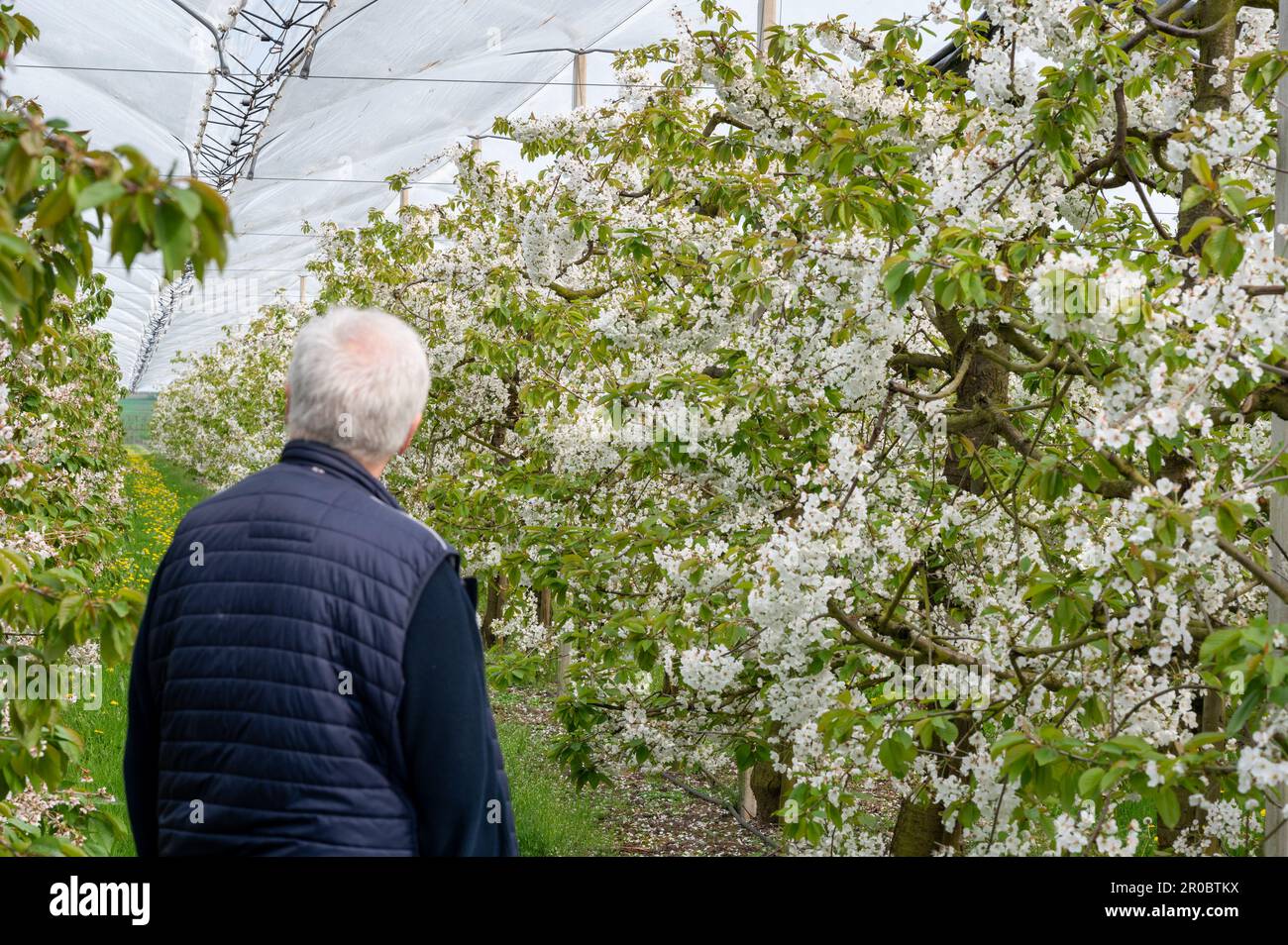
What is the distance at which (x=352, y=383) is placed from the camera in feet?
6.04

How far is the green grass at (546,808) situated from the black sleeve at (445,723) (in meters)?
3.47

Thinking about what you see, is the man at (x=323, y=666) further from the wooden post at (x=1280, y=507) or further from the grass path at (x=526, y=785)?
the grass path at (x=526, y=785)

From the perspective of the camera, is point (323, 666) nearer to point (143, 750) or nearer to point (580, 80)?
point (143, 750)

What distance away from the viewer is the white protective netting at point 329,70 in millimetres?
7676

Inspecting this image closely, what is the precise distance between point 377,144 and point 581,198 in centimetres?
565

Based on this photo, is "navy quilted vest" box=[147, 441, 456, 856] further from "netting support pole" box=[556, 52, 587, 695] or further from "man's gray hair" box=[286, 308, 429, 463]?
"netting support pole" box=[556, 52, 587, 695]

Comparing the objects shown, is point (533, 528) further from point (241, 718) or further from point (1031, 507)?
point (241, 718)

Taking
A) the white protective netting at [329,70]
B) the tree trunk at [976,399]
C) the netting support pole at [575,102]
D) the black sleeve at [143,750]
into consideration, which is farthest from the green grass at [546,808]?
the white protective netting at [329,70]

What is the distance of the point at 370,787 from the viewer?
174 cm

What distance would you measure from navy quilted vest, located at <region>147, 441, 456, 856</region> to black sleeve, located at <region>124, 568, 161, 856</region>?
12 centimetres

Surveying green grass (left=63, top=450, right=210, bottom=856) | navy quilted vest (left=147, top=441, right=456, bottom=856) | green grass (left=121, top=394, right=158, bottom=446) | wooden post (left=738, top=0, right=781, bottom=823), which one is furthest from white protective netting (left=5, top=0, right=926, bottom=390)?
green grass (left=121, top=394, right=158, bottom=446)

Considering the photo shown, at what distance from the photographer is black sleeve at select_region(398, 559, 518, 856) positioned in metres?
1.74

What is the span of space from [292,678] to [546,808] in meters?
4.97

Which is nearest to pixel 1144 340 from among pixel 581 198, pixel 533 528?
pixel 533 528
